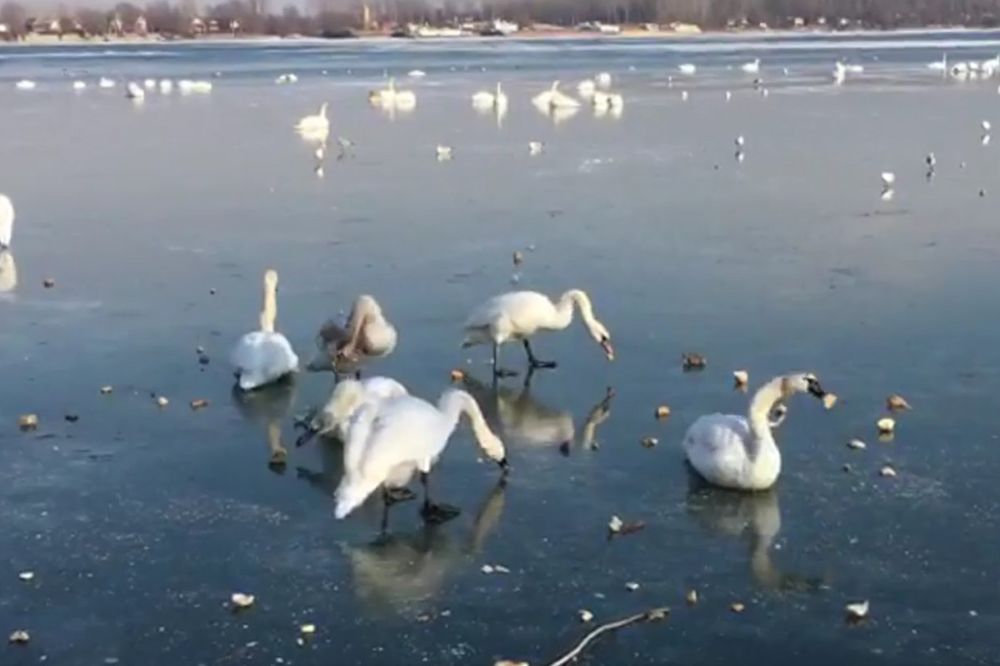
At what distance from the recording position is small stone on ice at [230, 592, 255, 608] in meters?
6.52

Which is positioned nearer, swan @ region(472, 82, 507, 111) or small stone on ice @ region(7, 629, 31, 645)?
small stone on ice @ region(7, 629, 31, 645)

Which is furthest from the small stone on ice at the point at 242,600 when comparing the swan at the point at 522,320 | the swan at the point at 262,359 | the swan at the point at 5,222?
the swan at the point at 5,222

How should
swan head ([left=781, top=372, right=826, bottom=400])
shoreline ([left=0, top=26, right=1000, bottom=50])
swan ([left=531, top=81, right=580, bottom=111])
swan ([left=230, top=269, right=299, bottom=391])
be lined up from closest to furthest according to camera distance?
swan head ([left=781, top=372, right=826, bottom=400]), swan ([left=230, top=269, right=299, bottom=391]), swan ([left=531, top=81, right=580, bottom=111]), shoreline ([left=0, top=26, right=1000, bottom=50])

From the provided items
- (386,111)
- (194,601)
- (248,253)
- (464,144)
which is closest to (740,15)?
(386,111)

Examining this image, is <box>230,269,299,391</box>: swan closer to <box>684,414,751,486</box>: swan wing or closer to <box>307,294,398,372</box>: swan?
<box>307,294,398,372</box>: swan

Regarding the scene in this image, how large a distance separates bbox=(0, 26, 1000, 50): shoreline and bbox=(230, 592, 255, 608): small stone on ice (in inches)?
3817

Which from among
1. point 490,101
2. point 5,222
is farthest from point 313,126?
point 5,222

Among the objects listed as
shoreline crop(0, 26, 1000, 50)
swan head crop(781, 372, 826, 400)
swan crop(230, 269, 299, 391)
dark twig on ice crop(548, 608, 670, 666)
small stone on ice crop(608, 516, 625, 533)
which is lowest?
shoreline crop(0, 26, 1000, 50)

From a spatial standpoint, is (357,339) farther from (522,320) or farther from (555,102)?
(555,102)

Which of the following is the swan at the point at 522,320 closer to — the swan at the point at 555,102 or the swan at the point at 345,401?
the swan at the point at 345,401

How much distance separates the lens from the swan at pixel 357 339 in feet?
32.6

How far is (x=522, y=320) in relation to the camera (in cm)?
1032

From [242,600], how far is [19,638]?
97cm

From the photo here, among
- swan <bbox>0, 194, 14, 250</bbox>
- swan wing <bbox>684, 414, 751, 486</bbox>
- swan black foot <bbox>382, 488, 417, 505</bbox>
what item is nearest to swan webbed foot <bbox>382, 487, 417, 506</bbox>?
swan black foot <bbox>382, 488, 417, 505</bbox>
